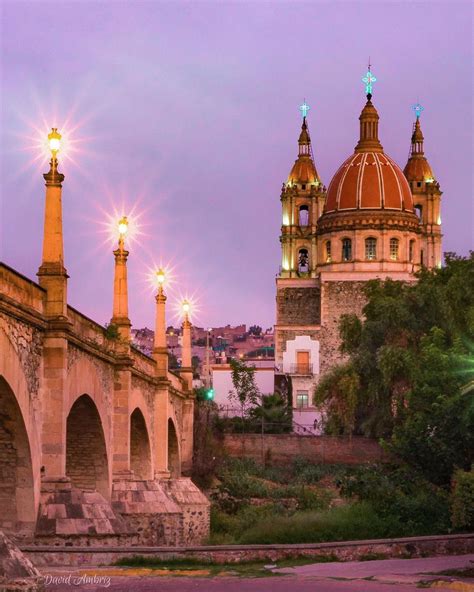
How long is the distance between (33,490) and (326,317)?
60.5m

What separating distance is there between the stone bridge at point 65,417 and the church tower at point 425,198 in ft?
184

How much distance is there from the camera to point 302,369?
268 feet

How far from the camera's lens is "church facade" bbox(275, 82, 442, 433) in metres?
82.0

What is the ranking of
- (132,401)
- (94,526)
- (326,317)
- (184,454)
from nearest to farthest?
1. (94,526)
2. (132,401)
3. (184,454)
4. (326,317)

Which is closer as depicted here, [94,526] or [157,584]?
[157,584]

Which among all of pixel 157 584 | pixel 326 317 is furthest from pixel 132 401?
pixel 326 317

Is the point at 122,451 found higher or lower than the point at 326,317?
lower

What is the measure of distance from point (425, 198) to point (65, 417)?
73122 mm

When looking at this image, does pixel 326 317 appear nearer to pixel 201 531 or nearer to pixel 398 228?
pixel 398 228

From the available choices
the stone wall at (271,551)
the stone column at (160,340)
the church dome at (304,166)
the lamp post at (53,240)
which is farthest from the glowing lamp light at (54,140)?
the church dome at (304,166)

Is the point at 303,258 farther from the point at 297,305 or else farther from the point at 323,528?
the point at 323,528

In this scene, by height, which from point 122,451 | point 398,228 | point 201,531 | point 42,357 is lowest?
point 201,531

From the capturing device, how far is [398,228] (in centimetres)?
8444

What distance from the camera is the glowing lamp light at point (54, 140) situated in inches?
949
